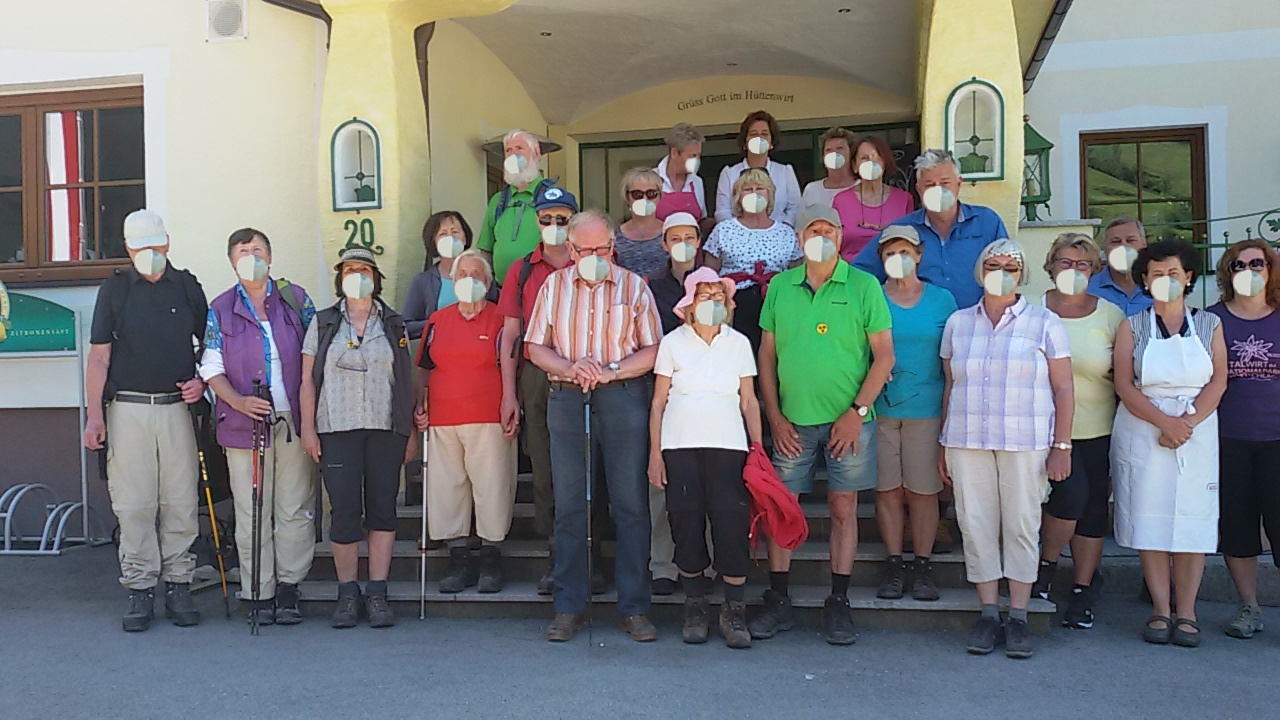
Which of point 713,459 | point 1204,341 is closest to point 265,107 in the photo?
point 713,459

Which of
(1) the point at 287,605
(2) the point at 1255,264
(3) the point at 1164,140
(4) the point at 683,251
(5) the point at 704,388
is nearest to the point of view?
(5) the point at 704,388

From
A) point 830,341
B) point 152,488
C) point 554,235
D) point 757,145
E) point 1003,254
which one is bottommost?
point 152,488

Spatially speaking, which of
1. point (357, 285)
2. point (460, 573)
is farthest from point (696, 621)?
point (357, 285)

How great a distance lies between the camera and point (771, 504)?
159 inches

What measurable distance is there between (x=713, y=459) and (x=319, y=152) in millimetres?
3323

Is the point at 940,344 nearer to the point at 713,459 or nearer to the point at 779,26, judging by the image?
the point at 713,459

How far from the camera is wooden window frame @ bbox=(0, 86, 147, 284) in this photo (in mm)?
6863

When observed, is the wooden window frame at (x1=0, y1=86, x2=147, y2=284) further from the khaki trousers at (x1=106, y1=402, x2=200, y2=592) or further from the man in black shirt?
the khaki trousers at (x1=106, y1=402, x2=200, y2=592)

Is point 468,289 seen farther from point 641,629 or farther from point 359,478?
point 641,629

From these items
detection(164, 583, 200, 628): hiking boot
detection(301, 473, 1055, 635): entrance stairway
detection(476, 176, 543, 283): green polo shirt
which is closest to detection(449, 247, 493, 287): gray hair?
detection(476, 176, 543, 283): green polo shirt

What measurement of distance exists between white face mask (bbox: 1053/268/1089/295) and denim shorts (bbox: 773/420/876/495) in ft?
3.18

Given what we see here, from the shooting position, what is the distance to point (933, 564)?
4570mm

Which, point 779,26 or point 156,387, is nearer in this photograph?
point 156,387

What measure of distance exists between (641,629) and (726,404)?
3.29 ft
